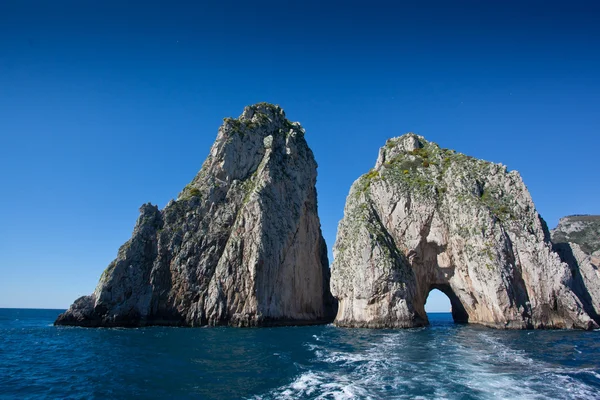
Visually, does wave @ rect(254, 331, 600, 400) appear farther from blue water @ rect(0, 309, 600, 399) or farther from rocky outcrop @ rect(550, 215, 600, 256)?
rocky outcrop @ rect(550, 215, 600, 256)

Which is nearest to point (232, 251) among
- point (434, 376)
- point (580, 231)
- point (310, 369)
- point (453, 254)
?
point (453, 254)

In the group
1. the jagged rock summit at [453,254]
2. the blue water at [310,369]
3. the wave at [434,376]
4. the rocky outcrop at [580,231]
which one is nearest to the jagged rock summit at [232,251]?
the jagged rock summit at [453,254]

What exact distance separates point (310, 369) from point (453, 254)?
3837 cm

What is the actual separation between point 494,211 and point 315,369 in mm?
39935

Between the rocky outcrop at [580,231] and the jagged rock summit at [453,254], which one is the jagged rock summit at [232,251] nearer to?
the jagged rock summit at [453,254]

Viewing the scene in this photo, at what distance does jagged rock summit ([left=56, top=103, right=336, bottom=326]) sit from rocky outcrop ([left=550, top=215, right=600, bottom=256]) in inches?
2254

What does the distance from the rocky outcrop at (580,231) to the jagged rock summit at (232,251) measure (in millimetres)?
57249

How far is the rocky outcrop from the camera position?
8528 centimetres

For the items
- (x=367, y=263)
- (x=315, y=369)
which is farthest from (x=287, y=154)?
(x=315, y=369)

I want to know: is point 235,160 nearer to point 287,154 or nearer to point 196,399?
point 287,154

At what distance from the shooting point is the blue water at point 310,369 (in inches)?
680

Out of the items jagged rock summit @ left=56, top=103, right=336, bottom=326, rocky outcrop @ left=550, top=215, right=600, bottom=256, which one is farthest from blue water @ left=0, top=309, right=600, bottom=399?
rocky outcrop @ left=550, top=215, right=600, bottom=256

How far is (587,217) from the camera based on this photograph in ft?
339

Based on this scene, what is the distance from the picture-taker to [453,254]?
178 feet
